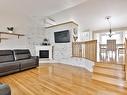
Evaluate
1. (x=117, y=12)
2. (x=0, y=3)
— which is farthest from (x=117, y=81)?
(x=0, y=3)

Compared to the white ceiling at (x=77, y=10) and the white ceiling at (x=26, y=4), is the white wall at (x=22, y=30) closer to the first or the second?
the white ceiling at (x=77, y=10)

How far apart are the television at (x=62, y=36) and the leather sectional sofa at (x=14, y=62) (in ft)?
6.71

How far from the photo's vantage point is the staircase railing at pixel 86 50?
14.1 feet

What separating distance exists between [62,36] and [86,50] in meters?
2.01

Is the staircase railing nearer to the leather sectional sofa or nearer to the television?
the television

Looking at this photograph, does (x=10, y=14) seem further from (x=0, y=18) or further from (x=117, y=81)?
(x=117, y=81)

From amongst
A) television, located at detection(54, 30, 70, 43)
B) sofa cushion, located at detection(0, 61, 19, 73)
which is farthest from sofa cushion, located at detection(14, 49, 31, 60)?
television, located at detection(54, 30, 70, 43)

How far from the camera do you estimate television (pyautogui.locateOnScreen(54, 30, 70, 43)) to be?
625cm

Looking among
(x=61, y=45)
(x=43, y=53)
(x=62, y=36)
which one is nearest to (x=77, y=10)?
(x=62, y=36)

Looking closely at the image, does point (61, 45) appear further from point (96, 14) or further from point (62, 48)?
point (96, 14)

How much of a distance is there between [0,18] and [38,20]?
2.31 m

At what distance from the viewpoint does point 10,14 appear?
5.48 meters

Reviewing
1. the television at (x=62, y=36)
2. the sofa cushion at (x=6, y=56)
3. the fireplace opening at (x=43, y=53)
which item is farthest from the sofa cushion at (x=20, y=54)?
the television at (x=62, y=36)

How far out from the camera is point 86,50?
16.4ft
